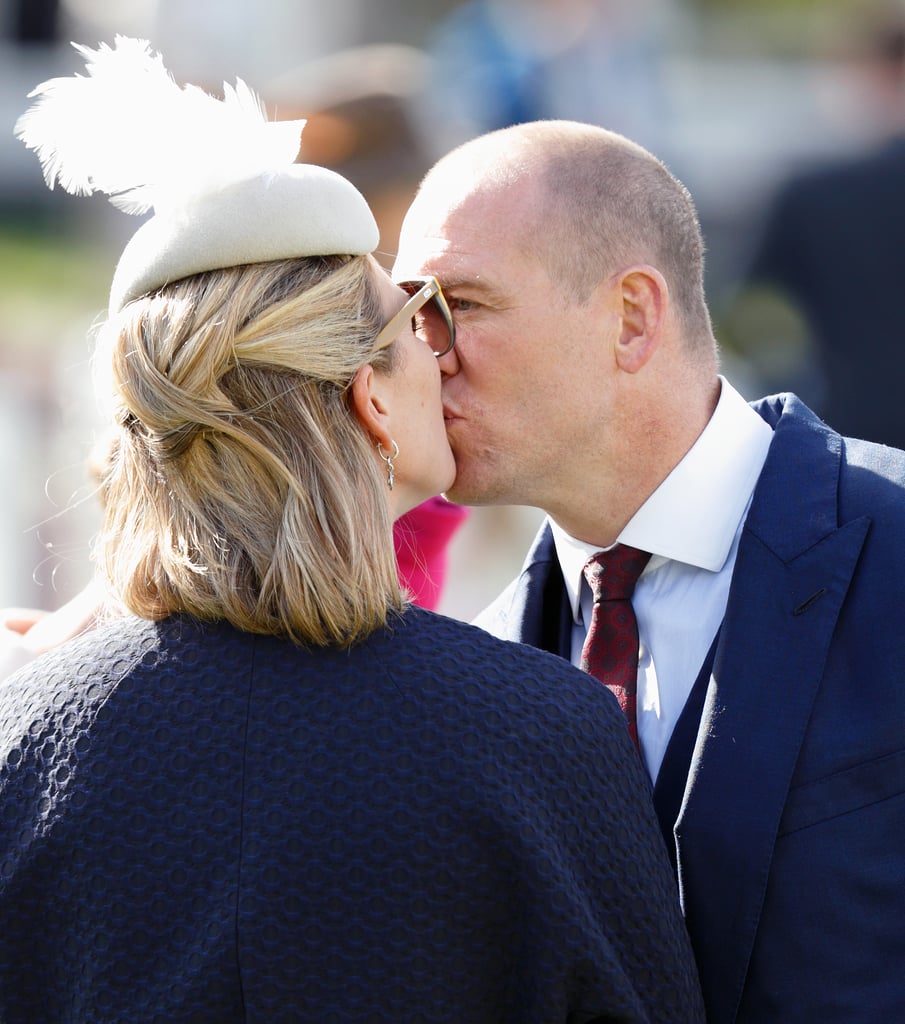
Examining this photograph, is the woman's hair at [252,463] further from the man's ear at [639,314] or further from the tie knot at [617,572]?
the man's ear at [639,314]

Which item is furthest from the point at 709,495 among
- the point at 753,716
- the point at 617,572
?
the point at 753,716

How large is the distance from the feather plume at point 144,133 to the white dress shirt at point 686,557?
0.90 meters

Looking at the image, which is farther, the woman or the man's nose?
the man's nose

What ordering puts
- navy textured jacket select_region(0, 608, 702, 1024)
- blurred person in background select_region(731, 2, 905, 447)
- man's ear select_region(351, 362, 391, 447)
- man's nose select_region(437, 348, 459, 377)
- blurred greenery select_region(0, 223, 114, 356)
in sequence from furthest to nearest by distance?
blurred greenery select_region(0, 223, 114, 356)
blurred person in background select_region(731, 2, 905, 447)
man's nose select_region(437, 348, 459, 377)
man's ear select_region(351, 362, 391, 447)
navy textured jacket select_region(0, 608, 702, 1024)

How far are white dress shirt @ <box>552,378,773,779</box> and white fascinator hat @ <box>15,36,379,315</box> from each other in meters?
0.77

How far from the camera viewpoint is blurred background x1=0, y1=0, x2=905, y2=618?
439cm

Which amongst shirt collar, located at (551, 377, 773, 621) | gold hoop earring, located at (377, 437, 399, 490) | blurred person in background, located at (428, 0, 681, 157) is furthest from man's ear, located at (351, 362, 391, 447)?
blurred person in background, located at (428, 0, 681, 157)

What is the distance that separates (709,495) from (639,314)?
0.37 meters

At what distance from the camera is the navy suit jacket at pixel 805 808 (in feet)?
6.68

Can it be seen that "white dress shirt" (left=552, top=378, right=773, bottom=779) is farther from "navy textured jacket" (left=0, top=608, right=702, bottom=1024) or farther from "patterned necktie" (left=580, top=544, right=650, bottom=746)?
"navy textured jacket" (left=0, top=608, right=702, bottom=1024)

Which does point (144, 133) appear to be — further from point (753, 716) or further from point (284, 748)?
point (753, 716)

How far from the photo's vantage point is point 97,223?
12.0 m

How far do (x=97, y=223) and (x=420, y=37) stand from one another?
10.4 feet

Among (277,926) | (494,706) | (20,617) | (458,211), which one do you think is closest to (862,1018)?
(494,706)
